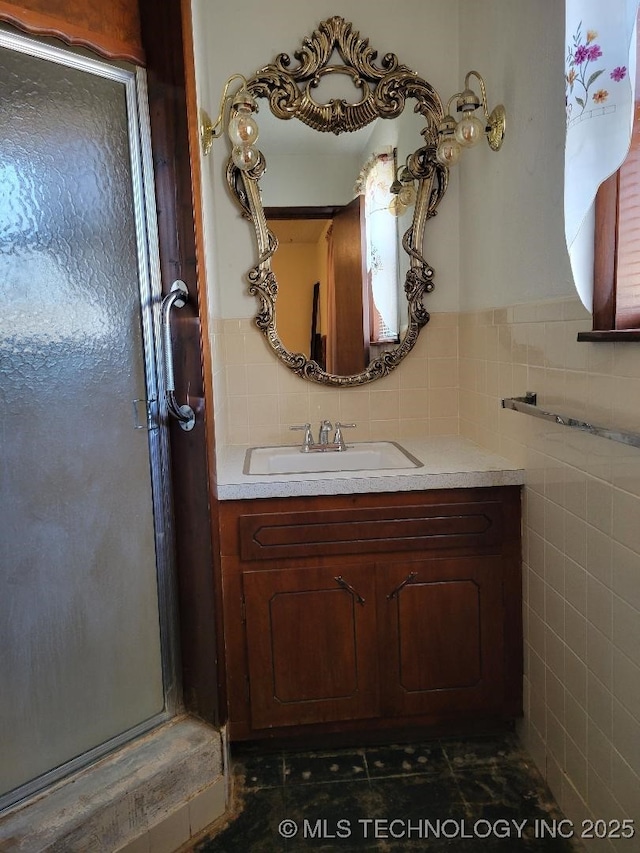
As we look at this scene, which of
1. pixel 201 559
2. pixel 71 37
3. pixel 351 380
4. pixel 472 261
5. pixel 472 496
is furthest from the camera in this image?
pixel 351 380

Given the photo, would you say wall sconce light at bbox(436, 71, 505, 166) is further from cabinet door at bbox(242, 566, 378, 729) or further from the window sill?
cabinet door at bbox(242, 566, 378, 729)

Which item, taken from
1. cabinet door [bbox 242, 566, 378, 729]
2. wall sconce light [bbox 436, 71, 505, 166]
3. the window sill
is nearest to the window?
the window sill

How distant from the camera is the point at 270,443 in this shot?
239 cm

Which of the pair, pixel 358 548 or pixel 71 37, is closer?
pixel 71 37

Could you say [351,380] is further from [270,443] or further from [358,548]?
[358,548]

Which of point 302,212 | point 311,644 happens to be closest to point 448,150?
point 302,212

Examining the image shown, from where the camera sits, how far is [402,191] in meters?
2.30

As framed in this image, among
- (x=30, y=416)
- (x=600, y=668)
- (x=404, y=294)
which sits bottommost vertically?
(x=600, y=668)

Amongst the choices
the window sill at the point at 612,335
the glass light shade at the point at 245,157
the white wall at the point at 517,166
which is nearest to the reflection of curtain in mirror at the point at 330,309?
the glass light shade at the point at 245,157

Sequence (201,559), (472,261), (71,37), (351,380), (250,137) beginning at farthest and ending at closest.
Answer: (351,380) < (472,261) < (250,137) < (201,559) < (71,37)

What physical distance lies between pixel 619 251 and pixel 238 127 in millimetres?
1281

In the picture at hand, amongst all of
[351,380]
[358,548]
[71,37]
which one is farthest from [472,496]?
[71,37]

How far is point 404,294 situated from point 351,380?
37 centimetres

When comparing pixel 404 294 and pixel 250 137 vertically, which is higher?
pixel 250 137
